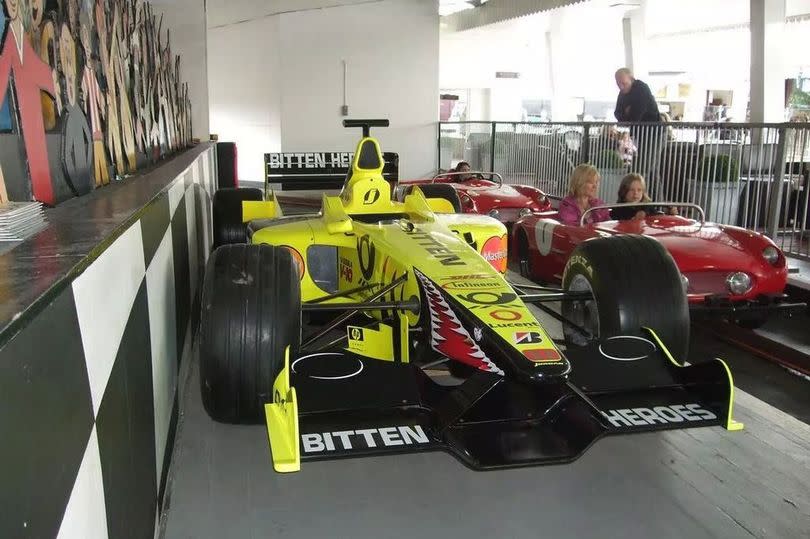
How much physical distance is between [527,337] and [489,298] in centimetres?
26

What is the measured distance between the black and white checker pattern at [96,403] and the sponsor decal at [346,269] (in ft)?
3.70

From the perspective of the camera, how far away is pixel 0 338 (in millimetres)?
733

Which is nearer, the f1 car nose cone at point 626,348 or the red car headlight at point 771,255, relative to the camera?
the f1 car nose cone at point 626,348

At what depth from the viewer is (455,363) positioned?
2.88 meters

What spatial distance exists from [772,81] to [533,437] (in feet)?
23.0

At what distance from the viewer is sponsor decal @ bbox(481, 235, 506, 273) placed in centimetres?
358

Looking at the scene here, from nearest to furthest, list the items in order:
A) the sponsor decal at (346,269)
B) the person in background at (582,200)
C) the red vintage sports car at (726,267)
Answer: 1. the sponsor decal at (346,269)
2. the red vintage sports car at (726,267)
3. the person in background at (582,200)

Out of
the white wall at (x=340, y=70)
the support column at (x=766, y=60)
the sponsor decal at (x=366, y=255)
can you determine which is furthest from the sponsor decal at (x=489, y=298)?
the white wall at (x=340, y=70)

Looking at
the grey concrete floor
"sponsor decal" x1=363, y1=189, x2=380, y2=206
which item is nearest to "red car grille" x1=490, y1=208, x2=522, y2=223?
"sponsor decal" x1=363, y1=189, x2=380, y2=206

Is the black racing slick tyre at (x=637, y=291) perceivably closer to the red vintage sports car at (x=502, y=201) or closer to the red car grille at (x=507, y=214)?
the red vintage sports car at (x=502, y=201)

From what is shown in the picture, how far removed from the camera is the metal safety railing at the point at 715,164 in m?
5.69

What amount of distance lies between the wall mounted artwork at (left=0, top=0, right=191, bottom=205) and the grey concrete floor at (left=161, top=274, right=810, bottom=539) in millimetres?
1039

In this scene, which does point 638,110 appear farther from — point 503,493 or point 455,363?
point 503,493

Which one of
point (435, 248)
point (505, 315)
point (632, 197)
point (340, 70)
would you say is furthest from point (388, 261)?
point (340, 70)
